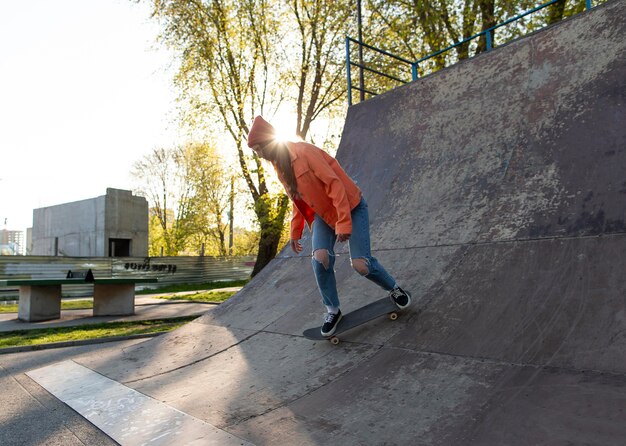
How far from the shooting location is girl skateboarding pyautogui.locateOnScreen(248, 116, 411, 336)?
3477 mm

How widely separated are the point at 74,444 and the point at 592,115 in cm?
467

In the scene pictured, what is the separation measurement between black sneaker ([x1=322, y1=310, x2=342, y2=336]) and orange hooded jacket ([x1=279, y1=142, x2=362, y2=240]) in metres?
0.73

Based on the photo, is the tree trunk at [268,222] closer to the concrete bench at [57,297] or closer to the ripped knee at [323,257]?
the concrete bench at [57,297]

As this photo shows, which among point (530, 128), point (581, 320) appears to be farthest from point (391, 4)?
point (581, 320)

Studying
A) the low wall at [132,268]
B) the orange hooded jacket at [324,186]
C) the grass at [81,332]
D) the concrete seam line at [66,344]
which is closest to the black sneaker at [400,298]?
the orange hooded jacket at [324,186]

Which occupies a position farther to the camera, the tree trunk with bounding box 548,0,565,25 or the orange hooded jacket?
the tree trunk with bounding box 548,0,565,25

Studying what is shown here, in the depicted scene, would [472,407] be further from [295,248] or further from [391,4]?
[391,4]

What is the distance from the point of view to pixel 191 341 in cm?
508

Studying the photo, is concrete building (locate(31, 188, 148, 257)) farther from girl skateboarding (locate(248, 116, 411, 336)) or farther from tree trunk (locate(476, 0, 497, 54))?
girl skateboarding (locate(248, 116, 411, 336))

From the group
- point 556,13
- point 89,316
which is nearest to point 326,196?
point 89,316

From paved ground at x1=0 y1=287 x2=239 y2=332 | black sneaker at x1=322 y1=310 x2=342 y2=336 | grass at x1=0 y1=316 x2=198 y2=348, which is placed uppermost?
black sneaker at x1=322 y1=310 x2=342 y2=336

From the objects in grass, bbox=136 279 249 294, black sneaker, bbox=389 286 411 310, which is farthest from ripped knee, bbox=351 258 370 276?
grass, bbox=136 279 249 294

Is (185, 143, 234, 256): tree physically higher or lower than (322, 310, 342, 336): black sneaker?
higher

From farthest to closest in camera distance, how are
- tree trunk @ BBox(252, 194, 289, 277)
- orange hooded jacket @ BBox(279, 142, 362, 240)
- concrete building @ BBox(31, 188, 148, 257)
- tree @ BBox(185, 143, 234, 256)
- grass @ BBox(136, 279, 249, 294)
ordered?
1. tree @ BBox(185, 143, 234, 256)
2. concrete building @ BBox(31, 188, 148, 257)
3. grass @ BBox(136, 279, 249, 294)
4. tree trunk @ BBox(252, 194, 289, 277)
5. orange hooded jacket @ BBox(279, 142, 362, 240)
